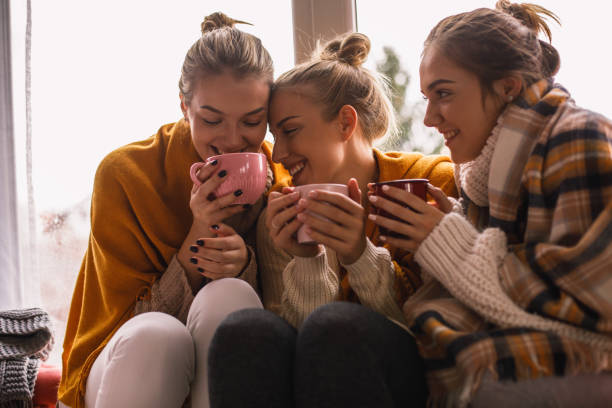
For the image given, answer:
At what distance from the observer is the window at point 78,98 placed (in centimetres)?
181

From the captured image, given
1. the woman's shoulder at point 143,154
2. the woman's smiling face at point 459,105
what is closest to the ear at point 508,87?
the woman's smiling face at point 459,105

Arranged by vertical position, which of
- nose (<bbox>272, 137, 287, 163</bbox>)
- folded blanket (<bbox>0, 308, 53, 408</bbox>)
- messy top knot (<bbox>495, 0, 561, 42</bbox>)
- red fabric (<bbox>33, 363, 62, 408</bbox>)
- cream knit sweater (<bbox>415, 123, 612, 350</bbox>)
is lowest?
red fabric (<bbox>33, 363, 62, 408</bbox>)

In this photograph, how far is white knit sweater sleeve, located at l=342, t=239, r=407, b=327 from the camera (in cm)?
104

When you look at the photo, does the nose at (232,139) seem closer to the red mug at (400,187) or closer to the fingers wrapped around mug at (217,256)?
the fingers wrapped around mug at (217,256)

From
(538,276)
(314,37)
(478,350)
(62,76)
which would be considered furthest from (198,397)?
(62,76)

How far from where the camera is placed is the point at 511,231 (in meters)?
0.97

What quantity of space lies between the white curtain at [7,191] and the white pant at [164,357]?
35.6 inches

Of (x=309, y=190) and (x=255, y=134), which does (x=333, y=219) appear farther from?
(x=255, y=134)

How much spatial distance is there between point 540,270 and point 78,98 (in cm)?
162

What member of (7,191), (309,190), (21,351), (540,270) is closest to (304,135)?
(309,190)

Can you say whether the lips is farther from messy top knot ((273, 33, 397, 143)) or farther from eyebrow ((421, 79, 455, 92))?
eyebrow ((421, 79, 455, 92))

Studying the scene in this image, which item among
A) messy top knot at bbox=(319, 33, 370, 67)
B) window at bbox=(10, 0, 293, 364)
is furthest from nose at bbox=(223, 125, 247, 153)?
window at bbox=(10, 0, 293, 364)

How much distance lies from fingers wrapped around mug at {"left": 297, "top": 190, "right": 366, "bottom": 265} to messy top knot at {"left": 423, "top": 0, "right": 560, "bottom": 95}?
0.34 metres

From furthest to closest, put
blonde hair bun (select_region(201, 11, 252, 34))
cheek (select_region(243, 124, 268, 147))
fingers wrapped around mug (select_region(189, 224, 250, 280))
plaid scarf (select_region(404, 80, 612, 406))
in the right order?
blonde hair bun (select_region(201, 11, 252, 34)) < cheek (select_region(243, 124, 268, 147)) < fingers wrapped around mug (select_region(189, 224, 250, 280)) < plaid scarf (select_region(404, 80, 612, 406))
